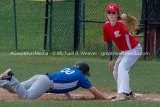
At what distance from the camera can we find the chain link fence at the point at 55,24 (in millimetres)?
20703

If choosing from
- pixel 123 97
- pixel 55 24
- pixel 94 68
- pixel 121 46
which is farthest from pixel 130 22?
pixel 55 24

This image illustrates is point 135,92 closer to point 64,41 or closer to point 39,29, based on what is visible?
point 64,41

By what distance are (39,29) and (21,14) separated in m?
2.33

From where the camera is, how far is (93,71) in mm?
15906

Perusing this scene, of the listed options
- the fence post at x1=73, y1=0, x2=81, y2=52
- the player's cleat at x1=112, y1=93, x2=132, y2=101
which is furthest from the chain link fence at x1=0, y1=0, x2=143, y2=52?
the player's cleat at x1=112, y1=93, x2=132, y2=101

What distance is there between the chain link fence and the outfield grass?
1.35 metres

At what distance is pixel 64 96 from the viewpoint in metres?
12.1

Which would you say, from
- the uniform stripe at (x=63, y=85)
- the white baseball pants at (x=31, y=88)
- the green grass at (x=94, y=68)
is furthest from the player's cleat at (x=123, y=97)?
the green grass at (x=94, y=68)

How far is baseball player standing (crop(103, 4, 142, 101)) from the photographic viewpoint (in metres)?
11.4

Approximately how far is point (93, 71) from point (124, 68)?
4.39 m

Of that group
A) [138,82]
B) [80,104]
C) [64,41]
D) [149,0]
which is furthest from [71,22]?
[80,104]

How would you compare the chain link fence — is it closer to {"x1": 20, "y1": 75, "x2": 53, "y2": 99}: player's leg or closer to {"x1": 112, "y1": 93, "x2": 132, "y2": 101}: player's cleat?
{"x1": 112, "y1": 93, "x2": 132, "y2": 101}: player's cleat

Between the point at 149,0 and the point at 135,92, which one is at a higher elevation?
the point at 149,0

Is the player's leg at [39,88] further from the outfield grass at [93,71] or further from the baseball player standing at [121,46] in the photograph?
the outfield grass at [93,71]
